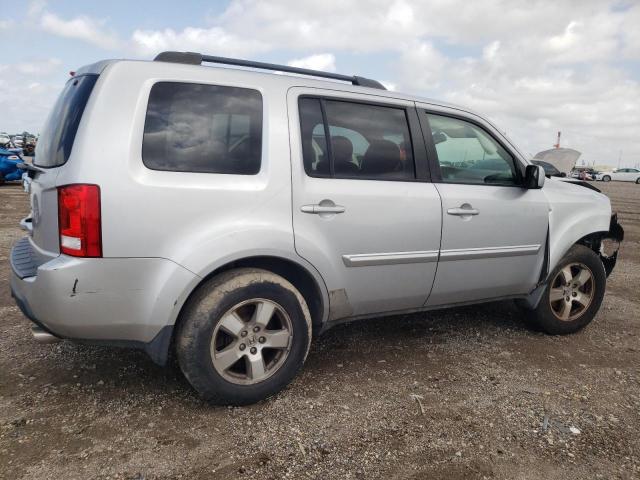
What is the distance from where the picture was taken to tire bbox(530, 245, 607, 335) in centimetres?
396

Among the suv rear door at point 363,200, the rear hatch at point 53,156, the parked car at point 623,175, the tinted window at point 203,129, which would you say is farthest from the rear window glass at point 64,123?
the parked car at point 623,175

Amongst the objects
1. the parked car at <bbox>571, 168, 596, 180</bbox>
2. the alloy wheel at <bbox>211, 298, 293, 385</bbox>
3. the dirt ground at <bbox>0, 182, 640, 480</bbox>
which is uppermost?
the parked car at <bbox>571, 168, 596, 180</bbox>

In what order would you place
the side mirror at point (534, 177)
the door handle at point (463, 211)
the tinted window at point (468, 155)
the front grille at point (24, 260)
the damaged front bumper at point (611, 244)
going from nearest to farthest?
the front grille at point (24, 260) → the door handle at point (463, 211) → the tinted window at point (468, 155) → the side mirror at point (534, 177) → the damaged front bumper at point (611, 244)

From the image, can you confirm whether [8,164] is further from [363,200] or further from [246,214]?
[363,200]

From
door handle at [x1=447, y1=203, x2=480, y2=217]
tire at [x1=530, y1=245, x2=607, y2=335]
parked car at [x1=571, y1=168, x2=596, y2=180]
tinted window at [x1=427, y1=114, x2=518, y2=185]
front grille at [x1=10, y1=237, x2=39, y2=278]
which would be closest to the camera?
front grille at [x1=10, y1=237, x2=39, y2=278]

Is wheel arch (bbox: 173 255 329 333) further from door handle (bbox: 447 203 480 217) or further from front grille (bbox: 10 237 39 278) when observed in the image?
door handle (bbox: 447 203 480 217)

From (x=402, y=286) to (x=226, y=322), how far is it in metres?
1.20

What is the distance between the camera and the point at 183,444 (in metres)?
2.43

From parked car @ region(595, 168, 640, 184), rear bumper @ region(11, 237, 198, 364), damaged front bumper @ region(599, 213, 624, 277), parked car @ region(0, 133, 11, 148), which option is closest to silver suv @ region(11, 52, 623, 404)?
rear bumper @ region(11, 237, 198, 364)

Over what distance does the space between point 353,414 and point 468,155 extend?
1.99 metres

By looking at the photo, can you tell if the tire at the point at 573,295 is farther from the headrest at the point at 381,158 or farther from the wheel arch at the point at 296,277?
the wheel arch at the point at 296,277

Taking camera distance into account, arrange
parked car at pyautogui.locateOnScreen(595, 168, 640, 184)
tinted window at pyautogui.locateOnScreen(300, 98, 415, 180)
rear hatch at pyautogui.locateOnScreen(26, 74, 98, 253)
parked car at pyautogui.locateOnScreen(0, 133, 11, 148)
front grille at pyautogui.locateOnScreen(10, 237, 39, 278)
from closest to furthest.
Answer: rear hatch at pyautogui.locateOnScreen(26, 74, 98, 253) → front grille at pyautogui.locateOnScreen(10, 237, 39, 278) → tinted window at pyautogui.locateOnScreen(300, 98, 415, 180) → parked car at pyautogui.locateOnScreen(0, 133, 11, 148) → parked car at pyautogui.locateOnScreen(595, 168, 640, 184)

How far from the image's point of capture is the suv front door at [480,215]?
3.37m

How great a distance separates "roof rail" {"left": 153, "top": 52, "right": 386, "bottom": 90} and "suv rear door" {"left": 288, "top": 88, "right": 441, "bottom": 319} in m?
0.29
